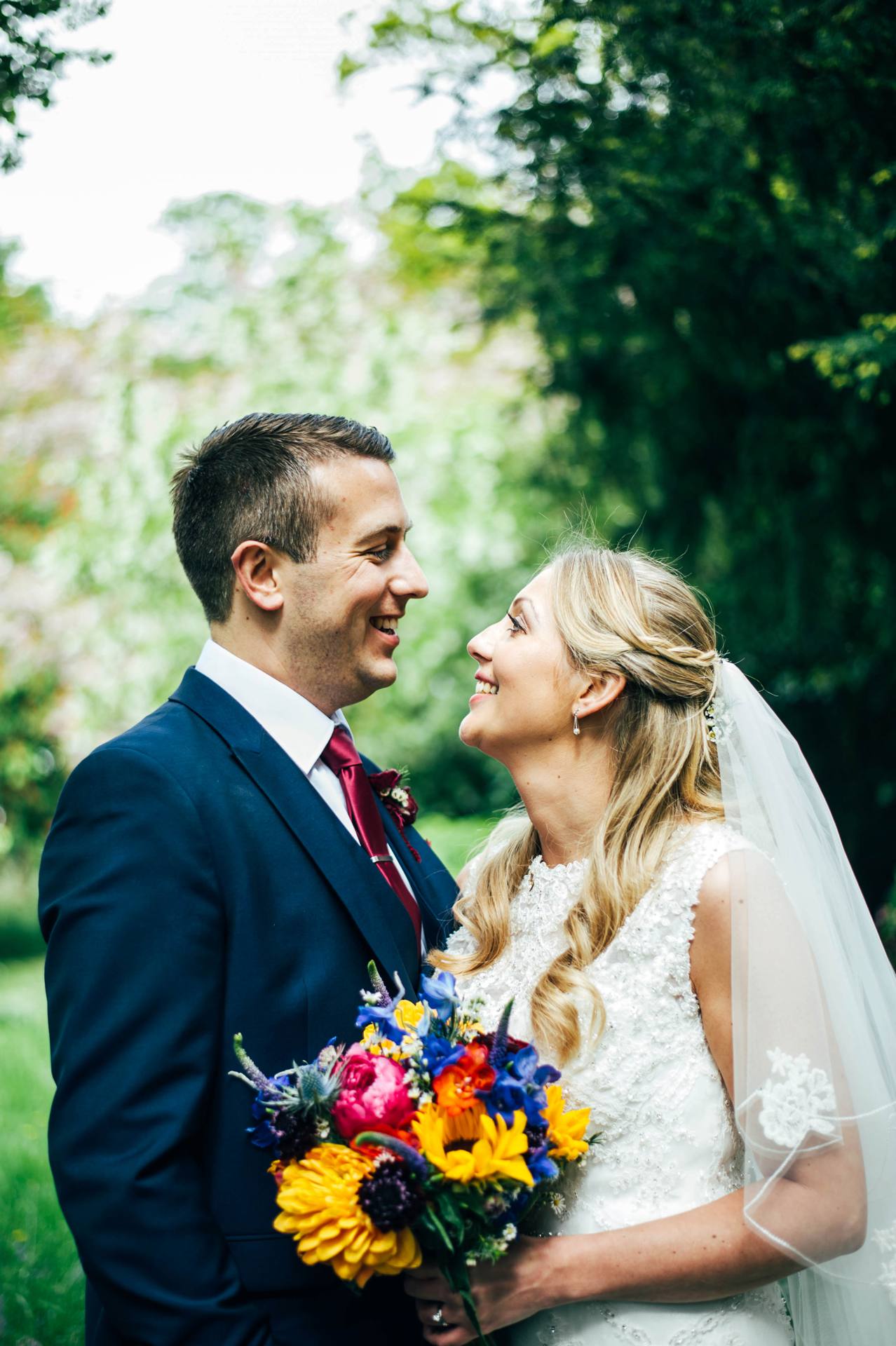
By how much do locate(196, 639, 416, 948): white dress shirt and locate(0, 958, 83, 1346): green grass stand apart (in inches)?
105

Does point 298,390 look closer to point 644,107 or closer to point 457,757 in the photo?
point 457,757

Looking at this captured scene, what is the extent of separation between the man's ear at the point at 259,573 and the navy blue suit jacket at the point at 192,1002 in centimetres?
33

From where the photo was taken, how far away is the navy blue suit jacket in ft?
7.06

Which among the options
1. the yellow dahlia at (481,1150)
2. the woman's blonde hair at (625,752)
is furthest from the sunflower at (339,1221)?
the woman's blonde hair at (625,752)

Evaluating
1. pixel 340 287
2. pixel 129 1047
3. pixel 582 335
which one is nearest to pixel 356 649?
pixel 129 1047

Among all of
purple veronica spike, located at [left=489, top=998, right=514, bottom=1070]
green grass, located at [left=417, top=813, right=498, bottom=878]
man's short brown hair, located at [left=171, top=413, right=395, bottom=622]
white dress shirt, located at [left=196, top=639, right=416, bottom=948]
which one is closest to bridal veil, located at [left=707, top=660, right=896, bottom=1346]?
purple veronica spike, located at [left=489, top=998, right=514, bottom=1070]

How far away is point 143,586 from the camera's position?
37.4ft

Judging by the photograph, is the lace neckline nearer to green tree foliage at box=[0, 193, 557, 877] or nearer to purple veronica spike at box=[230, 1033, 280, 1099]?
purple veronica spike at box=[230, 1033, 280, 1099]

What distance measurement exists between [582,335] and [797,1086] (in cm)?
436

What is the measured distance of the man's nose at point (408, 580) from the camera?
2943 mm

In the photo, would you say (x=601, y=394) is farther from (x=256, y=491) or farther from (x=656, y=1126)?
(x=656, y=1126)

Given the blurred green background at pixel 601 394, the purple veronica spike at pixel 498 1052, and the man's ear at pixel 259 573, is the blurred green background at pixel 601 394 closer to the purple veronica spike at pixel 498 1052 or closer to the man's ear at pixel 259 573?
the man's ear at pixel 259 573

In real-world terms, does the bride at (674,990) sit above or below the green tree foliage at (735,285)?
below

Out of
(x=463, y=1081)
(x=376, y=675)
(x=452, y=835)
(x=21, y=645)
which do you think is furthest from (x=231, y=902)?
(x=21, y=645)
